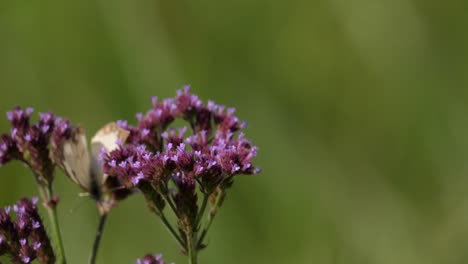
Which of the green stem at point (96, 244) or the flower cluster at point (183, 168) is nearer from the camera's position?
the flower cluster at point (183, 168)

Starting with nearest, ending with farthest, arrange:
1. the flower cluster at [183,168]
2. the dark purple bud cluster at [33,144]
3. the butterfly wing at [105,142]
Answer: the flower cluster at [183,168] → the butterfly wing at [105,142] → the dark purple bud cluster at [33,144]

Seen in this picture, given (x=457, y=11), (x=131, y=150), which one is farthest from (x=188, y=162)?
(x=457, y=11)

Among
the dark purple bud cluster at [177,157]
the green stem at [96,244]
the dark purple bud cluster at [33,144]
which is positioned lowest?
the green stem at [96,244]

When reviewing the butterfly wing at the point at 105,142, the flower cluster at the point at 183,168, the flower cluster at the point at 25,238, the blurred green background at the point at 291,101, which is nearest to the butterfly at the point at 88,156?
the butterfly wing at the point at 105,142

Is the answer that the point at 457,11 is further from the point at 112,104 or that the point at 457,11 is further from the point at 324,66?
the point at 112,104

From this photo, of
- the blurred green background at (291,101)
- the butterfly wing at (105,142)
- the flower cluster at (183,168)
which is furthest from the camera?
the blurred green background at (291,101)

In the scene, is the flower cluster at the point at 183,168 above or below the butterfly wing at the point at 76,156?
below

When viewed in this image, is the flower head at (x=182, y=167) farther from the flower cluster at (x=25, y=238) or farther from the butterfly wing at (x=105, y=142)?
the flower cluster at (x=25, y=238)
